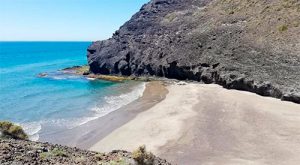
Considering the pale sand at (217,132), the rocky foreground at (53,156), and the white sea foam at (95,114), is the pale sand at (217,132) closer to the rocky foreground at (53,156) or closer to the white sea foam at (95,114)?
the white sea foam at (95,114)

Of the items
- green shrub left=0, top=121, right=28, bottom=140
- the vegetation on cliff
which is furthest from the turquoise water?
the vegetation on cliff

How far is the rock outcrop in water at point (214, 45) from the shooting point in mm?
50250

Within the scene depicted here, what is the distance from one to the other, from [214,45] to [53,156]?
50612mm

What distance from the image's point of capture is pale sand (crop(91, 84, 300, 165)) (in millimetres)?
26281

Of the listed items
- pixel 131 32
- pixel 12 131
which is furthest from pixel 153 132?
pixel 131 32

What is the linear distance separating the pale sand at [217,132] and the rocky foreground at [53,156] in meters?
8.74

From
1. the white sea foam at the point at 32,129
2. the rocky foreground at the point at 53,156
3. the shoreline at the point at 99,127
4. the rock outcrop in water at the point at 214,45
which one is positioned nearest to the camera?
the rocky foreground at the point at 53,156

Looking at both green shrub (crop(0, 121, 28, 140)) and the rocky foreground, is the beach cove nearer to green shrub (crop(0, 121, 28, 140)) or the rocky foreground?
the rocky foreground

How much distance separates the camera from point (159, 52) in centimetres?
7456

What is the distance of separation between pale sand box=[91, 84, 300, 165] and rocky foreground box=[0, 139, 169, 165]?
8740mm

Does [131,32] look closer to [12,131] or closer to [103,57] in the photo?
[103,57]

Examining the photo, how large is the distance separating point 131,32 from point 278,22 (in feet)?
121

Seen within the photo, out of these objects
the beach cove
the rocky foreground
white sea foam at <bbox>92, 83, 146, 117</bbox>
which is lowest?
white sea foam at <bbox>92, 83, 146, 117</bbox>

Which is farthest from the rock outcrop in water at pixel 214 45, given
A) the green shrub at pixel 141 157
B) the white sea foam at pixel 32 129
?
the green shrub at pixel 141 157
